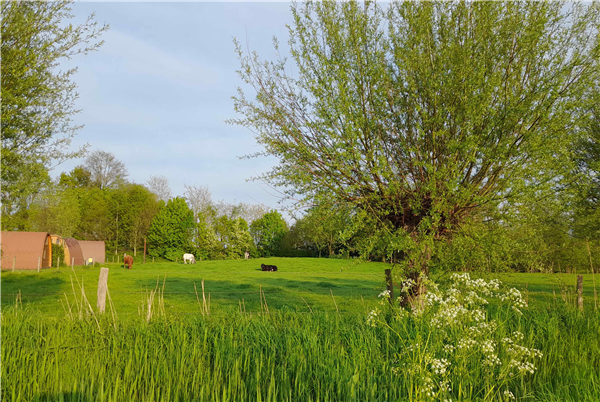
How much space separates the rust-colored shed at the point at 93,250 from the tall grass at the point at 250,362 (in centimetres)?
4119

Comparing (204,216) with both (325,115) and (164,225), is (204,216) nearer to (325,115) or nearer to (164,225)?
(164,225)

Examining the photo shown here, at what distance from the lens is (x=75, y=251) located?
131 feet

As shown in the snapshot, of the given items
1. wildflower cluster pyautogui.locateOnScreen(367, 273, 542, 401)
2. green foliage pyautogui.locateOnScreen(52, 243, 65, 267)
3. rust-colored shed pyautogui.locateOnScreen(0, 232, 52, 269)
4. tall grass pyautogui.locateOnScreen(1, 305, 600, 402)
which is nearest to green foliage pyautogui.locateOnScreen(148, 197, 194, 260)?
green foliage pyautogui.locateOnScreen(52, 243, 65, 267)

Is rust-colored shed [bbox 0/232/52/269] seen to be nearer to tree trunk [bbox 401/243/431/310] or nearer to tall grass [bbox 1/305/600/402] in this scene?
tall grass [bbox 1/305/600/402]

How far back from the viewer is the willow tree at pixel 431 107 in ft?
22.4

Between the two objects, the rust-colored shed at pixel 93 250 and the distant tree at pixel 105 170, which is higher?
the distant tree at pixel 105 170

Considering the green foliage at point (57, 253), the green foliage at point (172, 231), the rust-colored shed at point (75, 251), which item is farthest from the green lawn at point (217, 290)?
the green foliage at point (172, 231)

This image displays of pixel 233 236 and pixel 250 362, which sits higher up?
pixel 233 236

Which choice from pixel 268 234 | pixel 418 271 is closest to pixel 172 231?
pixel 268 234

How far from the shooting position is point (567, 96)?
6.99m

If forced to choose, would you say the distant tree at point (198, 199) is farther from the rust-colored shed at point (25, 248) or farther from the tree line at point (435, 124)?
the tree line at point (435, 124)

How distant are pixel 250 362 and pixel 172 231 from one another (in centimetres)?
5221

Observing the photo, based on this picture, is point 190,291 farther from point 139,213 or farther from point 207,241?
point 139,213

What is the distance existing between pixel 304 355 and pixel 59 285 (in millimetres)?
22353
